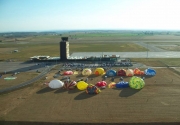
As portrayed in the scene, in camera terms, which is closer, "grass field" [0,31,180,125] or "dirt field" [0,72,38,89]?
"grass field" [0,31,180,125]

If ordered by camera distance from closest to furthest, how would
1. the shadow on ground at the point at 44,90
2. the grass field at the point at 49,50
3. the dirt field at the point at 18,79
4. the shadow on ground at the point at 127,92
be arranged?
the shadow on ground at the point at 127,92, the shadow on ground at the point at 44,90, the dirt field at the point at 18,79, the grass field at the point at 49,50

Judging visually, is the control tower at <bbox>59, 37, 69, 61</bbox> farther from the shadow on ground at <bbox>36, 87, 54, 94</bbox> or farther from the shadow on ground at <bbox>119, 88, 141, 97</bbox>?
the shadow on ground at <bbox>119, 88, 141, 97</bbox>

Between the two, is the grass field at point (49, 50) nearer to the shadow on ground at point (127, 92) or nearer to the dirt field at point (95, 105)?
the dirt field at point (95, 105)

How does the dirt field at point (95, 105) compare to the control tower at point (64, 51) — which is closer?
the dirt field at point (95, 105)

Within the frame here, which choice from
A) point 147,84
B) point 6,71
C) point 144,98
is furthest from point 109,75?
point 6,71

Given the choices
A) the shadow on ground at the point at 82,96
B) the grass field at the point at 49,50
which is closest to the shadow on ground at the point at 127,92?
the shadow on ground at the point at 82,96

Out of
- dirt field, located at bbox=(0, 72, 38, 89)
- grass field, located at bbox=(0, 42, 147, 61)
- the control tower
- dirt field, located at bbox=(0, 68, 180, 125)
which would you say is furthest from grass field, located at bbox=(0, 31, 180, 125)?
grass field, located at bbox=(0, 42, 147, 61)

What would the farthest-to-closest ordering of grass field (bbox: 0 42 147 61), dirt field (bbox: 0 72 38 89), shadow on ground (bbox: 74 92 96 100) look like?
grass field (bbox: 0 42 147 61) < dirt field (bbox: 0 72 38 89) < shadow on ground (bbox: 74 92 96 100)

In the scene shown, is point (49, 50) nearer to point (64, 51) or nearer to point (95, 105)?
point (64, 51)

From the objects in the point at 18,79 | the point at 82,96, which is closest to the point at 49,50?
the point at 18,79
